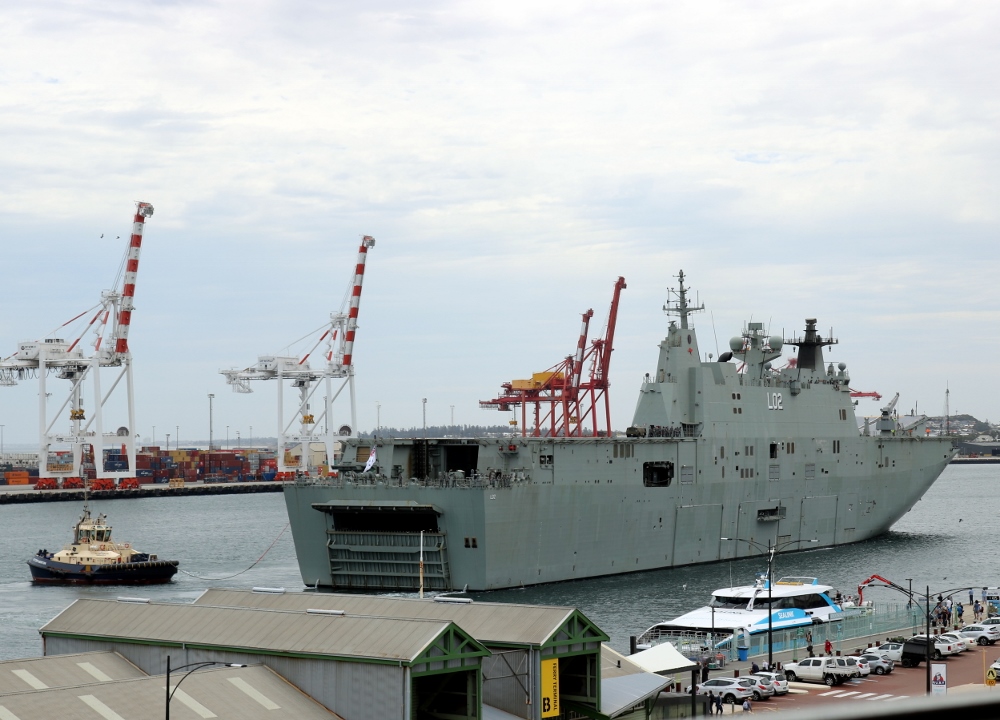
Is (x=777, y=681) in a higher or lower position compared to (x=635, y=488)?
lower

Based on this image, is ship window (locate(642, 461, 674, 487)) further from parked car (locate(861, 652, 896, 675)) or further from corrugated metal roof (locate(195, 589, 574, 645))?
corrugated metal roof (locate(195, 589, 574, 645))

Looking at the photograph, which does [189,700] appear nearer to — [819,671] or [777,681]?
[777,681]

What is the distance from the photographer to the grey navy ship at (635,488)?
51.3m

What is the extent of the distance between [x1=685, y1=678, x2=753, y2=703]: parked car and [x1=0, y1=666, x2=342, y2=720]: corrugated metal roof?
13.2 meters

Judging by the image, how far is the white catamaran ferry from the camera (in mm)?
41406

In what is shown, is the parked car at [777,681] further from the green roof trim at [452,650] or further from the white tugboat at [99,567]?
the white tugboat at [99,567]

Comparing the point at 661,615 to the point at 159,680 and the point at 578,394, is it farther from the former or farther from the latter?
the point at 578,394

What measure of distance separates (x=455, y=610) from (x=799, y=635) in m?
18.8

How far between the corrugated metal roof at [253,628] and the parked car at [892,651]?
1964 cm

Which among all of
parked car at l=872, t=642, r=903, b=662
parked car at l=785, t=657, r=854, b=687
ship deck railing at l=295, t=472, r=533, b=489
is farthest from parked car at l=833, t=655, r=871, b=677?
ship deck railing at l=295, t=472, r=533, b=489

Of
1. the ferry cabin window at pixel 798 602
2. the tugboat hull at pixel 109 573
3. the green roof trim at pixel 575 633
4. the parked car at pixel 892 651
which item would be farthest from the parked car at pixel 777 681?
the tugboat hull at pixel 109 573

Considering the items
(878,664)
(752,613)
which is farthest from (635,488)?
(878,664)

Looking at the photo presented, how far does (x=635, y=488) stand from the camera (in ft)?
186

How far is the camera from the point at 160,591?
58781 mm
